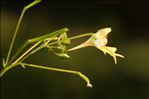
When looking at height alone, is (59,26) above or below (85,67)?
above

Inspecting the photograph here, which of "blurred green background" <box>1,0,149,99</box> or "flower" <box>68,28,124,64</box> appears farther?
"blurred green background" <box>1,0,149,99</box>

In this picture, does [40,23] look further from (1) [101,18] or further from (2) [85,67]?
(2) [85,67]

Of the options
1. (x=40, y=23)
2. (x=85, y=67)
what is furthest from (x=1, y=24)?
(x=85, y=67)

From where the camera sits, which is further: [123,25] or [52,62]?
[123,25]

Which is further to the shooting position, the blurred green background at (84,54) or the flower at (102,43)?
the blurred green background at (84,54)

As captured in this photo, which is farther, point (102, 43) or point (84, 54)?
point (84, 54)

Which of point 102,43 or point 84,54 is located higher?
point 102,43

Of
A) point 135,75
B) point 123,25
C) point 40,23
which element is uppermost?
point 40,23

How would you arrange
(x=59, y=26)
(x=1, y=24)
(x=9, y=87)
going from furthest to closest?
(x=59, y=26)
(x=1, y=24)
(x=9, y=87)
